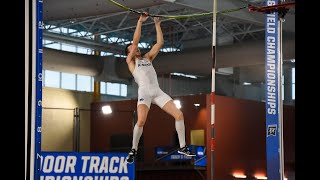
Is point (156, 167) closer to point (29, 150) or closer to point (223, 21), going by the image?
point (223, 21)

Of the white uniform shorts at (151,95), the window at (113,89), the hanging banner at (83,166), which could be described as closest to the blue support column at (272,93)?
the white uniform shorts at (151,95)

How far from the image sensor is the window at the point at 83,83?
3156 cm

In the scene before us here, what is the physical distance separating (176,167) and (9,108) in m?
12.5

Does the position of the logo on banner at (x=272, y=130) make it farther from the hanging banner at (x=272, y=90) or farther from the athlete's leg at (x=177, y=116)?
the athlete's leg at (x=177, y=116)

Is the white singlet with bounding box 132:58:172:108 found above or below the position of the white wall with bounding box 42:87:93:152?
above

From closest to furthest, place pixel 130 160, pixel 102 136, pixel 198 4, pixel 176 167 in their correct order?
pixel 130 160
pixel 198 4
pixel 176 167
pixel 102 136

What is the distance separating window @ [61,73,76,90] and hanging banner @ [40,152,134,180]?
20.3m

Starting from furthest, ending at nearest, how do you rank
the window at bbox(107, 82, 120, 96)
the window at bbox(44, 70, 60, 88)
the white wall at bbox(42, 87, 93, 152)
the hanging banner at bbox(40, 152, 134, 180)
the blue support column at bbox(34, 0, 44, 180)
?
the window at bbox(107, 82, 120, 96) < the window at bbox(44, 70, 60, 88) < the white wall at bbox(42, 87, 93, 152) < the hanging banner at bbox(40, 152, 134, 180) < the blue support column at bbox(34, 0, 44, 180)

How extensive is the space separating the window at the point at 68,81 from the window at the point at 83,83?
0.31 m

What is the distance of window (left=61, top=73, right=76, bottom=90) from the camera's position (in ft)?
101

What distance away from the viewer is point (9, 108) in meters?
4.71

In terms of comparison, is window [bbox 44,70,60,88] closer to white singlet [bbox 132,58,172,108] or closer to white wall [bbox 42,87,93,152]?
white wall [bbox 42,87,93,152]

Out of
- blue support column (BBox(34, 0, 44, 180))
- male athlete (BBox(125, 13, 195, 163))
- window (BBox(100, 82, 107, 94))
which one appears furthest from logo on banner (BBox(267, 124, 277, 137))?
window (BBox(100, 82, 107, 94))
